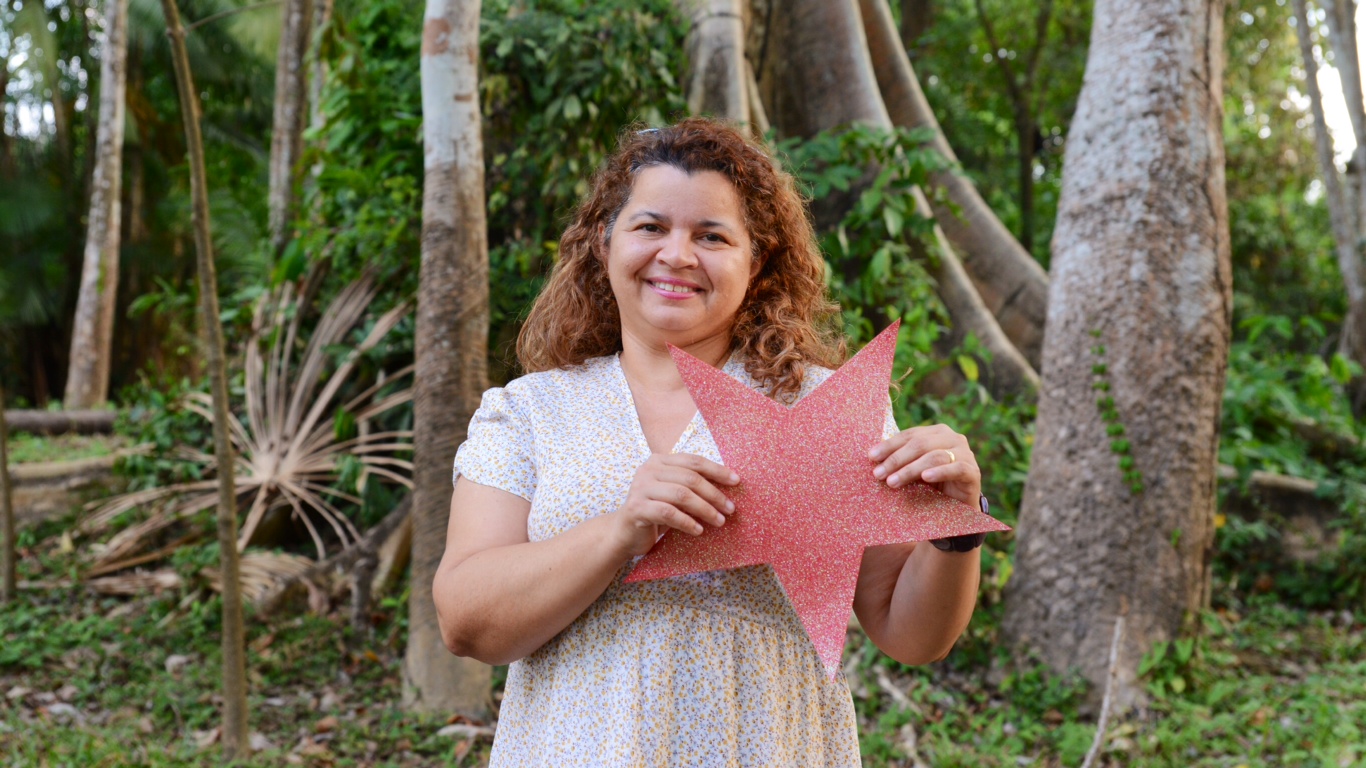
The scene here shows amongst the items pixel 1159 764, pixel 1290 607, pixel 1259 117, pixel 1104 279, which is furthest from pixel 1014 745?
pixel 1259 117

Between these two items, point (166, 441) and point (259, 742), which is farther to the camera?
point (166, 441)

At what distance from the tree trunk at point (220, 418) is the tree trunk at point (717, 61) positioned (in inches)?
92.4

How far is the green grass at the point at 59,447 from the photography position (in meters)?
5.93

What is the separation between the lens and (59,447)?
6.82 meters

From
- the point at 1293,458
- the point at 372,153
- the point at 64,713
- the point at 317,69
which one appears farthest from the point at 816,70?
the point at 64,713

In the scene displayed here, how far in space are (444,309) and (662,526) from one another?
2293mm

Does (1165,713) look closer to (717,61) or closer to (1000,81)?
(717,61)

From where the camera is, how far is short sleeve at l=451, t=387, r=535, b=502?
4.44 feet

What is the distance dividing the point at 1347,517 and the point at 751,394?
14.4 feet

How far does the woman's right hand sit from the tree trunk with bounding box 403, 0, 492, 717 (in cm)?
221

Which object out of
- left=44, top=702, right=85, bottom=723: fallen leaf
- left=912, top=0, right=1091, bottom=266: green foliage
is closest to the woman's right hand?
left=44, top=702, right=85, bottom=723: fallen leaf

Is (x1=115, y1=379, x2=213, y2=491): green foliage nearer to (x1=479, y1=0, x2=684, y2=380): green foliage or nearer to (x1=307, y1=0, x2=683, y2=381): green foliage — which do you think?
(x1=307, y1=0, x2=683, y2=381): green foliage

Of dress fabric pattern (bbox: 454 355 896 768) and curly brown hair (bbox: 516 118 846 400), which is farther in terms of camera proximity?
curly brown hair (bbox: 516 118 846 400)

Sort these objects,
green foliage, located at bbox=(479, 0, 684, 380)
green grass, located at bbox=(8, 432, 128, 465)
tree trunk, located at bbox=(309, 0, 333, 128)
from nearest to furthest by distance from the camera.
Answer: green foliage, located at bbox=(479, 0, 684, 380) < tree trunk, located at bbox=(309, 0, 333, 128) < green grass, located at bbox=(8, 432, 128, 465)
